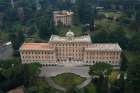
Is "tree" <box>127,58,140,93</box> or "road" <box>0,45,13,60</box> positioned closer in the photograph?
"tree" <box>127,58,140,93</box>

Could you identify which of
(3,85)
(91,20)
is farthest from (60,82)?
(91,20)

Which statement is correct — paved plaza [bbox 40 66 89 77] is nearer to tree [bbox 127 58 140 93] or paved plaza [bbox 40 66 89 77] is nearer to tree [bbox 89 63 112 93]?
tree [bbox 89 63 112 93]

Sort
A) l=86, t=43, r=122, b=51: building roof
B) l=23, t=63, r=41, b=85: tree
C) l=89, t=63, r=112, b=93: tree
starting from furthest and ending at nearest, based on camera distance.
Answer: l=86, t=43, r=122, b=51: building roof < l=23, t=63, r=41, b=85: tree < l=89, t=63, r=112, b=93: tree

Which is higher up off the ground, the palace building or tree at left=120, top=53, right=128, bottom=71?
the palace building

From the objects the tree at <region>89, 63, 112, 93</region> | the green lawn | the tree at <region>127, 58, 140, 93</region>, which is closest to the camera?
the tree at <region>127, 58, 140, 93</region>

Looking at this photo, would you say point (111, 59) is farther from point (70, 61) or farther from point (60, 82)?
point (60, 82)

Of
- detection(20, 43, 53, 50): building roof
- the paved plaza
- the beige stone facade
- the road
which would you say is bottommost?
the paved plaza

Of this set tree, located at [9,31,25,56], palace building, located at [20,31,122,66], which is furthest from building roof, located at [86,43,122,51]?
tree, located at [9,31,25,56]
